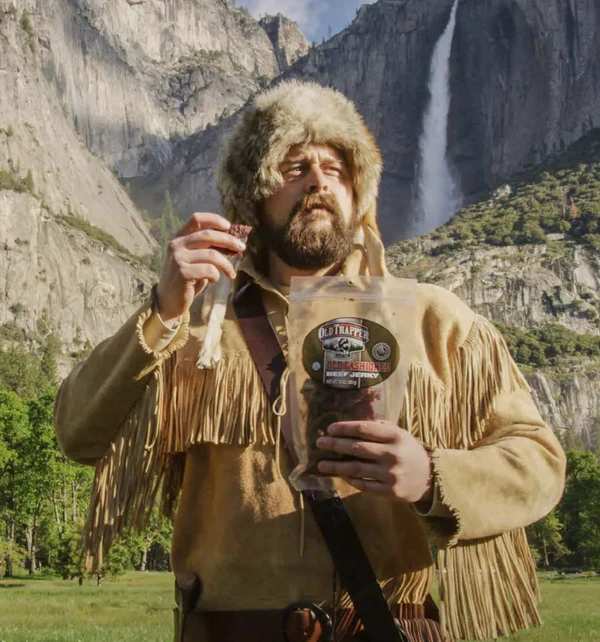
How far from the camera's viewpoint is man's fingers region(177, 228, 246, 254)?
9.20 ft

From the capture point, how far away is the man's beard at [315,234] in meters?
3.32

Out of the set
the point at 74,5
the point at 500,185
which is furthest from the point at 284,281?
the point at 74,5

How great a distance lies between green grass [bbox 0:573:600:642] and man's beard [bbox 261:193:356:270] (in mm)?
9844

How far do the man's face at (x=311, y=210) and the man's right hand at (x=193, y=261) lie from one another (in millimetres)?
508

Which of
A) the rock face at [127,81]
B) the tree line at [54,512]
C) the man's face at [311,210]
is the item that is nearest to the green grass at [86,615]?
the tree line at [54,512]

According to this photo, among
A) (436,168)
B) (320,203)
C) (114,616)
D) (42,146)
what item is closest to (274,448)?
(320,203)

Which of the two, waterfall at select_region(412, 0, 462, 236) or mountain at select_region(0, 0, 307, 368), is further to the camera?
waterfall at select_region(412, 0, 462, 236)

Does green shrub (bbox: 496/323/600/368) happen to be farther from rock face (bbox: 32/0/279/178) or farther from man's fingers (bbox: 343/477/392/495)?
man's fingers (bbox: 343/477/392/495)

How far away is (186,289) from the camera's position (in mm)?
2838

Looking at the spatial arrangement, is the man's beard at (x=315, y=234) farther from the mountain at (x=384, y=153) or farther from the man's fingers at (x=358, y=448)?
the mountain at (x=384, y=153)

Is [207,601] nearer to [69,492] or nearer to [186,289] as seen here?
[186,289]

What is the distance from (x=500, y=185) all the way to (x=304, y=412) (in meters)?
136

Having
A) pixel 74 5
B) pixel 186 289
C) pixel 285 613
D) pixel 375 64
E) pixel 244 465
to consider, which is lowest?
pixel 285 613

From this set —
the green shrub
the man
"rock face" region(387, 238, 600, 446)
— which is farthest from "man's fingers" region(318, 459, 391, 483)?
"rock face" region(387, 238, 600, 446)
